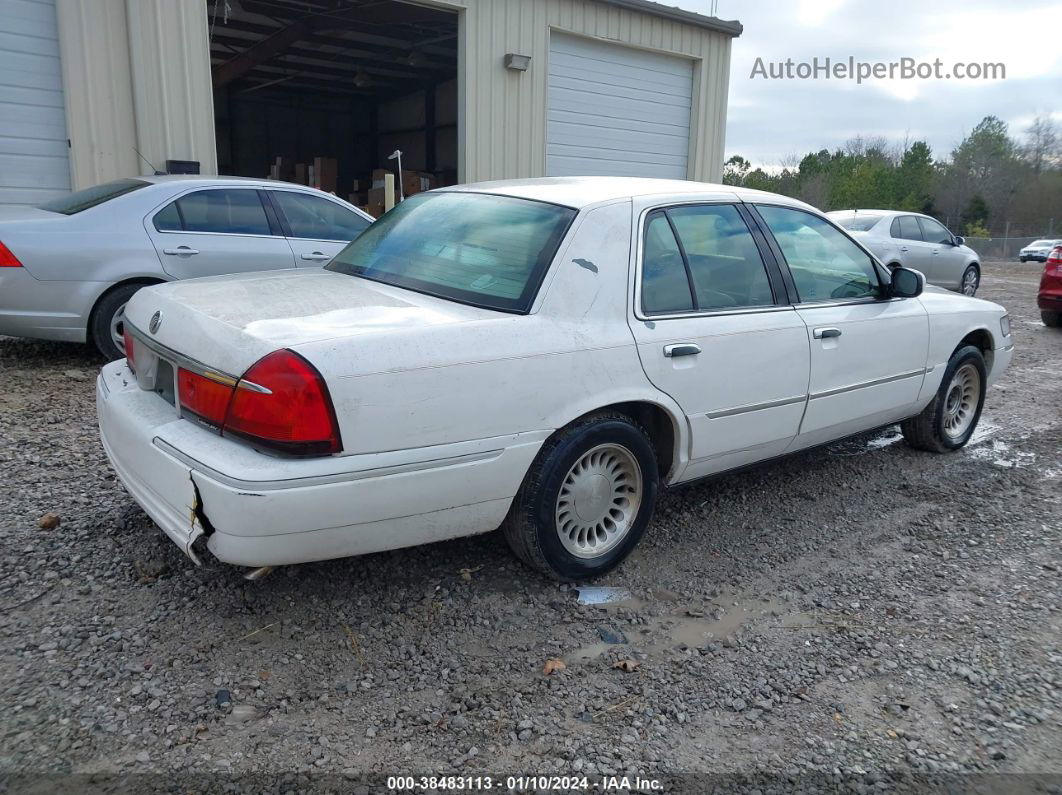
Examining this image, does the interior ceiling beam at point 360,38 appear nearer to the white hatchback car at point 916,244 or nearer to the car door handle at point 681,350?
the white hatchback car at point 916,244

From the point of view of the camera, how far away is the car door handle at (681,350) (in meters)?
3.45

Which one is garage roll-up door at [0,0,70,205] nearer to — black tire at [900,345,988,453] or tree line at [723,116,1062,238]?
black tire at [900,345,988,453]

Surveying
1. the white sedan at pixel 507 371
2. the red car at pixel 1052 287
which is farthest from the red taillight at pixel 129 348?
the red car at pixel 1052 287

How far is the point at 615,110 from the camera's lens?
12.8 m

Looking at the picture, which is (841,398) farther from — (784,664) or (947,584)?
(784,664)

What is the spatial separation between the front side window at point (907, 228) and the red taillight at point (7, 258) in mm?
12040

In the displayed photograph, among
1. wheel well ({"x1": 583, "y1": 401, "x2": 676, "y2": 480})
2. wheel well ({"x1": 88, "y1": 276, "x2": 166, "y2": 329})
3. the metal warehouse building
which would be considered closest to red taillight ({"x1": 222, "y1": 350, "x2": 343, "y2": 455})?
wheel well ({"x1": 583, "y1": 401, "x2": 676, "y2": 480})

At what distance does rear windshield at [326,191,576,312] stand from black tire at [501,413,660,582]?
0.54 meters

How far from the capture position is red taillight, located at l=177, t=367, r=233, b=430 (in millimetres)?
2717

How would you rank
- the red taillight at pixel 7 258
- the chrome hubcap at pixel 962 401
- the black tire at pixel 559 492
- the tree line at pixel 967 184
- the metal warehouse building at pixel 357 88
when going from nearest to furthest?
the black tire at pixel 559 492 → the chrome hubcap at pixel 962 401 → the red taillight at pixel 7 258 → the metal warehouse building at pixel 357 88 → the tree line at pixel 967 184

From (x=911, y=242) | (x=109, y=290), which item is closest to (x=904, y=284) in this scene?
(x=109, y=290)

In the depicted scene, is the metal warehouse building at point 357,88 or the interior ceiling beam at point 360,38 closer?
the metal warehouse building at point 357,88

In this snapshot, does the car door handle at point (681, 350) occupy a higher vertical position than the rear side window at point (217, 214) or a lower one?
lower

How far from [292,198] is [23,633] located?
4.91 m
